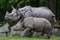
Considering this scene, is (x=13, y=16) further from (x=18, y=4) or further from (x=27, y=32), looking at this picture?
(x=18, y=4)

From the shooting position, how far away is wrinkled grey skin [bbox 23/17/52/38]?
477 inches

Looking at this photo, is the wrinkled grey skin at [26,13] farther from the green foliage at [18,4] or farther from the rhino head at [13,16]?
the green foliage at [18,4]

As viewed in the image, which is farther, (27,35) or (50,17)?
(50,17)

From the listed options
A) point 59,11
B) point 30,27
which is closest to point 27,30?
point 30,27

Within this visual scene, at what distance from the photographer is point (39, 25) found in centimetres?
1213

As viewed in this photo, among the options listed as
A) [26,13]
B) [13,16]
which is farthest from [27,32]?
[26,13]

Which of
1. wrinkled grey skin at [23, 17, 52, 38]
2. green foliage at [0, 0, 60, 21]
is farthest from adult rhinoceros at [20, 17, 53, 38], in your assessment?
green foliage at [0, 0, 60, 21]

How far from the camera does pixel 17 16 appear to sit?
1314 cm

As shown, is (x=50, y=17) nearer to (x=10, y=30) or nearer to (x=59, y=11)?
(x=10, y=30)

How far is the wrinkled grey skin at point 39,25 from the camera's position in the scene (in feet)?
39.8

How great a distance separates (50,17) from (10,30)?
2.29m

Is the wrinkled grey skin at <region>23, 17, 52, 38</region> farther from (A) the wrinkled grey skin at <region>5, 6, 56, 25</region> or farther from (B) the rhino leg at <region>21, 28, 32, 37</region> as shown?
(A) the wrinkled grey skin at <region>5, 6, 56, 25</region>

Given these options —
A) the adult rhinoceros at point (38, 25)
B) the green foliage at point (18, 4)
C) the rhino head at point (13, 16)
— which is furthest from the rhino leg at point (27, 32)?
the green foliage at point (18, 4)

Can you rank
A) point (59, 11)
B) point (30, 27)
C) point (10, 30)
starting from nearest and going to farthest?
point (30, 27) < point (10, 30) < point (59, 11)
